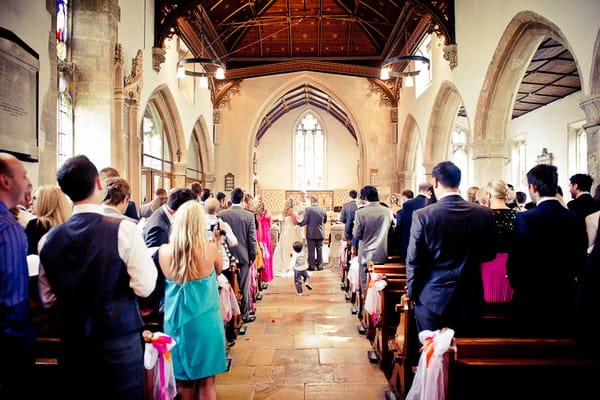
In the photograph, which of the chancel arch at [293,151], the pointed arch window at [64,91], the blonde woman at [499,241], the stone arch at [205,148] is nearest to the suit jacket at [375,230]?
the blonde woman at [499,241]

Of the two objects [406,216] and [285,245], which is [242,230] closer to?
[406,216]

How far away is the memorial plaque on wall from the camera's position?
12.8 ft

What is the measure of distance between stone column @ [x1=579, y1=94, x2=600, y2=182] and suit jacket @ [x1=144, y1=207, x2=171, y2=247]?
166 inches

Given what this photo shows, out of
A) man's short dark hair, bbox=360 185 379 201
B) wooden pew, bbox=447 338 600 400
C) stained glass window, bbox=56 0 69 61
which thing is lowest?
wooden pew, bbox=447 338 600 400

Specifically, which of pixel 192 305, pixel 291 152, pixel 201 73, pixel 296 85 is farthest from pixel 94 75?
pixel 291 152

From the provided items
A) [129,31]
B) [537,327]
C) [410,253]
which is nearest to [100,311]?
[410,253]

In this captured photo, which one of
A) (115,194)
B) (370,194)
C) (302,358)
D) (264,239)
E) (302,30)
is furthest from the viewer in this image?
(302,30)

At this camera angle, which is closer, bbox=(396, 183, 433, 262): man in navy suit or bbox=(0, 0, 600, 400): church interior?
bbox=(0, 0, 600, 400): church interior

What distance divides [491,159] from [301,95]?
13.6 m

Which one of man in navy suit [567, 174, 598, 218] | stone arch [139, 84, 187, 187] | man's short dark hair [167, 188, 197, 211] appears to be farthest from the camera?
stone arch [139, 84, 187, 187]

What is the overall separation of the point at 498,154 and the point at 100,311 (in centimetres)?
743

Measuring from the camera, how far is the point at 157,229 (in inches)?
139

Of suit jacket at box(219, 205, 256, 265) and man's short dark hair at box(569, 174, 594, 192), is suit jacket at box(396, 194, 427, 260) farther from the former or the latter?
suit jacket at box(219, 205, 256, 265)

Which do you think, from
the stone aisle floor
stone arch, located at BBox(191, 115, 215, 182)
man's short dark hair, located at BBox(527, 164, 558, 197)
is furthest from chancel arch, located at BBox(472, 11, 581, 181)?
stone arch, located at BBox(191, 115, 215, 182)
